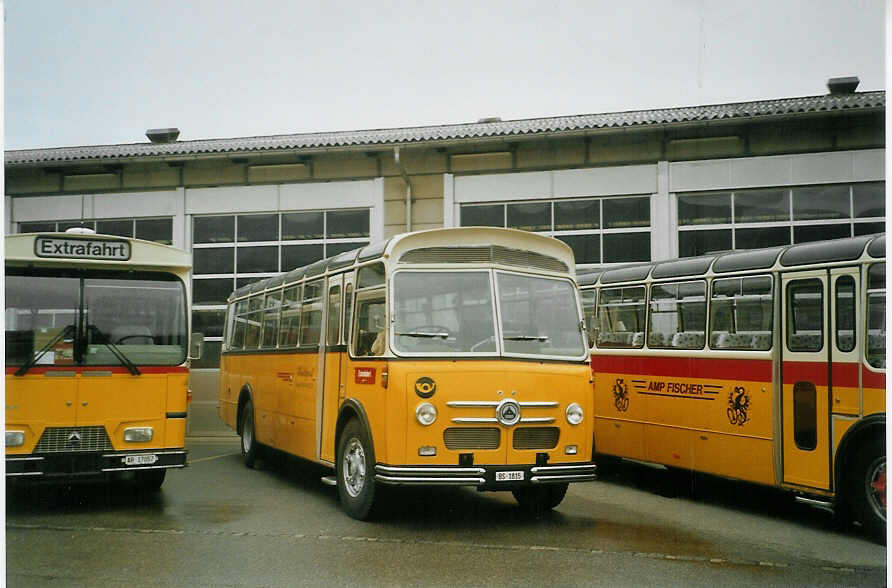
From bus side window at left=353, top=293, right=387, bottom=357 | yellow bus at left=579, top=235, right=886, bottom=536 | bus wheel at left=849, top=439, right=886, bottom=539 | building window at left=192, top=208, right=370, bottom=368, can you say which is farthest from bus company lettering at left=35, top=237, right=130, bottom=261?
building window at left=192, top=208, right=370, bottom=368

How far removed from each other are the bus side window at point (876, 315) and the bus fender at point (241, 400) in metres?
8.62

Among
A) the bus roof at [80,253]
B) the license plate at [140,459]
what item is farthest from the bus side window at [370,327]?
the license plate at [140,459]

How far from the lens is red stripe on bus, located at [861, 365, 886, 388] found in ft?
26.5

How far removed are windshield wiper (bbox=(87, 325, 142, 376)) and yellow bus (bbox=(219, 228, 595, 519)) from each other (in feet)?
6.47

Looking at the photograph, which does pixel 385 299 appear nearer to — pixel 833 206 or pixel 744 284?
pixel 744 284

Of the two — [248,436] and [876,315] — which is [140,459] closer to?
[248,436]

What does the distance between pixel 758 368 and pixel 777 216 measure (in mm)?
3518

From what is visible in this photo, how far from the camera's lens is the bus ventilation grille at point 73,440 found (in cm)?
912

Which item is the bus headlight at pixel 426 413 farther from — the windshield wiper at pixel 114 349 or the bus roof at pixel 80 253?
the bus roof at pixel 80 253

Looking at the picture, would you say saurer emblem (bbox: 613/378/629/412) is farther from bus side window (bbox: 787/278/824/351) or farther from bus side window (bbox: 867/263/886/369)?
bus side window (bbox: 867/263/886/369)

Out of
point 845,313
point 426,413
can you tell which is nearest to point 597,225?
point 845,313

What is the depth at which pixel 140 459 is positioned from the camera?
951cm

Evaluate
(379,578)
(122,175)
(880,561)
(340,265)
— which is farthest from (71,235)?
(880,561)

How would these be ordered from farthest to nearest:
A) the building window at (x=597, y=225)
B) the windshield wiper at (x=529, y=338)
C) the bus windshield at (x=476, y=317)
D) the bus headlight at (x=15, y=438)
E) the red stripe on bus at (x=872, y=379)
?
the building window at (x=597, y=225) → the bus headlight at (x=15, y=438) → the windshield wiper at (x=529, y=338) → the bus windshield at (x=476, y=317) → the red stripe on bus at (x=872, y=379)
